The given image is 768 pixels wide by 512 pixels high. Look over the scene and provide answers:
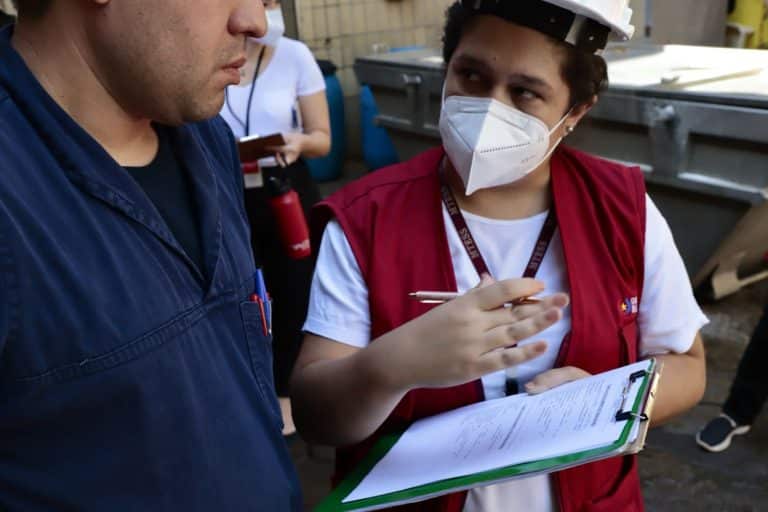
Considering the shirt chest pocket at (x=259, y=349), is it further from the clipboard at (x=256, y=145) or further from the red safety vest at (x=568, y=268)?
the clipboard at (x=256, y=145)

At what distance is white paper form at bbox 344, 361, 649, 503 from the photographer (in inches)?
45.9

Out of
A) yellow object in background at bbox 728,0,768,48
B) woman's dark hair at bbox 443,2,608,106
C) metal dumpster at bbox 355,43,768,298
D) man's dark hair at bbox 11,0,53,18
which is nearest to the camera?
man's dark hair at bbox 11,0,53,18

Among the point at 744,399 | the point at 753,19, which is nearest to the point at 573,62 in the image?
the point at 744,399

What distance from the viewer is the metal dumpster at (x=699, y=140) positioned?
134 inches

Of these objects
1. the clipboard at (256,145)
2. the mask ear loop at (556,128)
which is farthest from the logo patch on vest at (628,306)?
the clipboard at (256,145)

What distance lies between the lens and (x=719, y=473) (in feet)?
10.7

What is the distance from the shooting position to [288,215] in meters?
3.05

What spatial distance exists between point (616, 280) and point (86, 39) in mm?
992

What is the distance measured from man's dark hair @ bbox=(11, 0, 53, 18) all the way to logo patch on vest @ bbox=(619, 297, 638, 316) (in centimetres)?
107

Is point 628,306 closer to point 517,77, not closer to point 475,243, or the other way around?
point 475,243

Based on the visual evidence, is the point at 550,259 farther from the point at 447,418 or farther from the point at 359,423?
the point at 359,423

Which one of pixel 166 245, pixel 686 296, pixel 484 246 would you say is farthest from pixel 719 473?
pixel 166 245

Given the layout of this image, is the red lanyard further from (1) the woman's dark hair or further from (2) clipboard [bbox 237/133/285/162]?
(2) clipboard [bbox 237/133/285/162]

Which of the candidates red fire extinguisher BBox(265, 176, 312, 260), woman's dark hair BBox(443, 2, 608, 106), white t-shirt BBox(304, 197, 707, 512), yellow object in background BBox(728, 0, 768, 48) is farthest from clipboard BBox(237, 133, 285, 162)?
yellow object in background BBox(728, 0, 768, 48)
